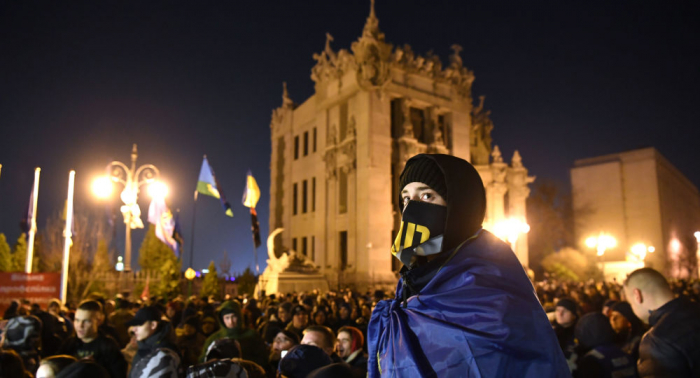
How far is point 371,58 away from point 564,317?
29.7 meters

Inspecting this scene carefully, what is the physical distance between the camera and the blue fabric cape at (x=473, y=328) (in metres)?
1.90

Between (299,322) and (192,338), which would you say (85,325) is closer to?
(192,338)

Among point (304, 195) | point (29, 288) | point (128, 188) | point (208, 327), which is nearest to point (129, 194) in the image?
point (128, 188)

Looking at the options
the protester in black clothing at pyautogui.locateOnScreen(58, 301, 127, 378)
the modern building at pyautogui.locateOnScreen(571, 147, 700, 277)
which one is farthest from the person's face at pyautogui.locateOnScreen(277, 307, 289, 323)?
the modern building at pyautogui.locateOnScreen(571, 147, 700, 277)

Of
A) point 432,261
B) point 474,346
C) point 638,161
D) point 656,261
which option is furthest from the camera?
point 638,161

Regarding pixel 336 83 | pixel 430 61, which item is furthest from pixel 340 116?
pixel 430 61

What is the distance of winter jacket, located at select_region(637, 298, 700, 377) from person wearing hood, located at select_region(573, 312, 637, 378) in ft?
2.92

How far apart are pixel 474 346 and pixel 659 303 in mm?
3427

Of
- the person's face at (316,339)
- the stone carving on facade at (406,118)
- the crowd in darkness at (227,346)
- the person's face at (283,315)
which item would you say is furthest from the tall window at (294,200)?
the person's face at (316,339)

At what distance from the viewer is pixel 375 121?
34875 mm

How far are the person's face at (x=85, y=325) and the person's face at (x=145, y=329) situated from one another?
2.85ft

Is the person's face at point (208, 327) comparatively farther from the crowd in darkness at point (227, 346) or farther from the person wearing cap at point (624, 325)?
the person wearing cap at point (624, 325)

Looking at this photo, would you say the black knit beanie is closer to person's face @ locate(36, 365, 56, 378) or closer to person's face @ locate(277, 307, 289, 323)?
person's face @ locate(36, 365, 56, 378)

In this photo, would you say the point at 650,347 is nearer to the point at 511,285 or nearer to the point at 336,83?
the point at 511,285
